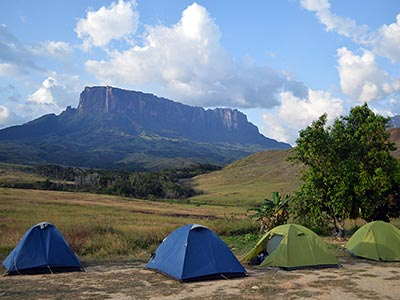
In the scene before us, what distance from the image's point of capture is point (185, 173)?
493 ft

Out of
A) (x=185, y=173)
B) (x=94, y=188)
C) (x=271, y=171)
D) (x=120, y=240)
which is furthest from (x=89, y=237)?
(x=185, y=173)

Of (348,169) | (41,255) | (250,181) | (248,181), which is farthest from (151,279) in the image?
(248,181)

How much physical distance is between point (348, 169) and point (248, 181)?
103 meters

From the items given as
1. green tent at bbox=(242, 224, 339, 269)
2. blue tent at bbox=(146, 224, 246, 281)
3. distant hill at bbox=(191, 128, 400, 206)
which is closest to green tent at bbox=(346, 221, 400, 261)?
green tent at bbox=(242, 224, 339, 269)

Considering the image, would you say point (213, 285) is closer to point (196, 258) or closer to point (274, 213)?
point (196, 258)

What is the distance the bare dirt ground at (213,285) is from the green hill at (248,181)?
221ft

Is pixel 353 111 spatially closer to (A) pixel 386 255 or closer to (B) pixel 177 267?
(A) pixel 386 255

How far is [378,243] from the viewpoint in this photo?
1877 centimetres

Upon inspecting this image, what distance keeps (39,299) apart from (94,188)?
3172 inches

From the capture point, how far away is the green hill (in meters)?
92.2

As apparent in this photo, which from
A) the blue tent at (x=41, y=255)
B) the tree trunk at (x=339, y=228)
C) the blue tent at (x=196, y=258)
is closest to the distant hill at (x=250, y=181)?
the tree trunk at (x=339, y=228)

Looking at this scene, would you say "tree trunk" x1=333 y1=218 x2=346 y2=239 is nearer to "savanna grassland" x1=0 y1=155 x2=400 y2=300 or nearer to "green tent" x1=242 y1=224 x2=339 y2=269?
"savanna grassland" x1=0 y1=155 x2=400 y2=300

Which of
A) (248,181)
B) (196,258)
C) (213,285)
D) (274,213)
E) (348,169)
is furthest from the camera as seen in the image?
(248,181)

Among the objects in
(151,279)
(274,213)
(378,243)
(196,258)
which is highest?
(274,213)
